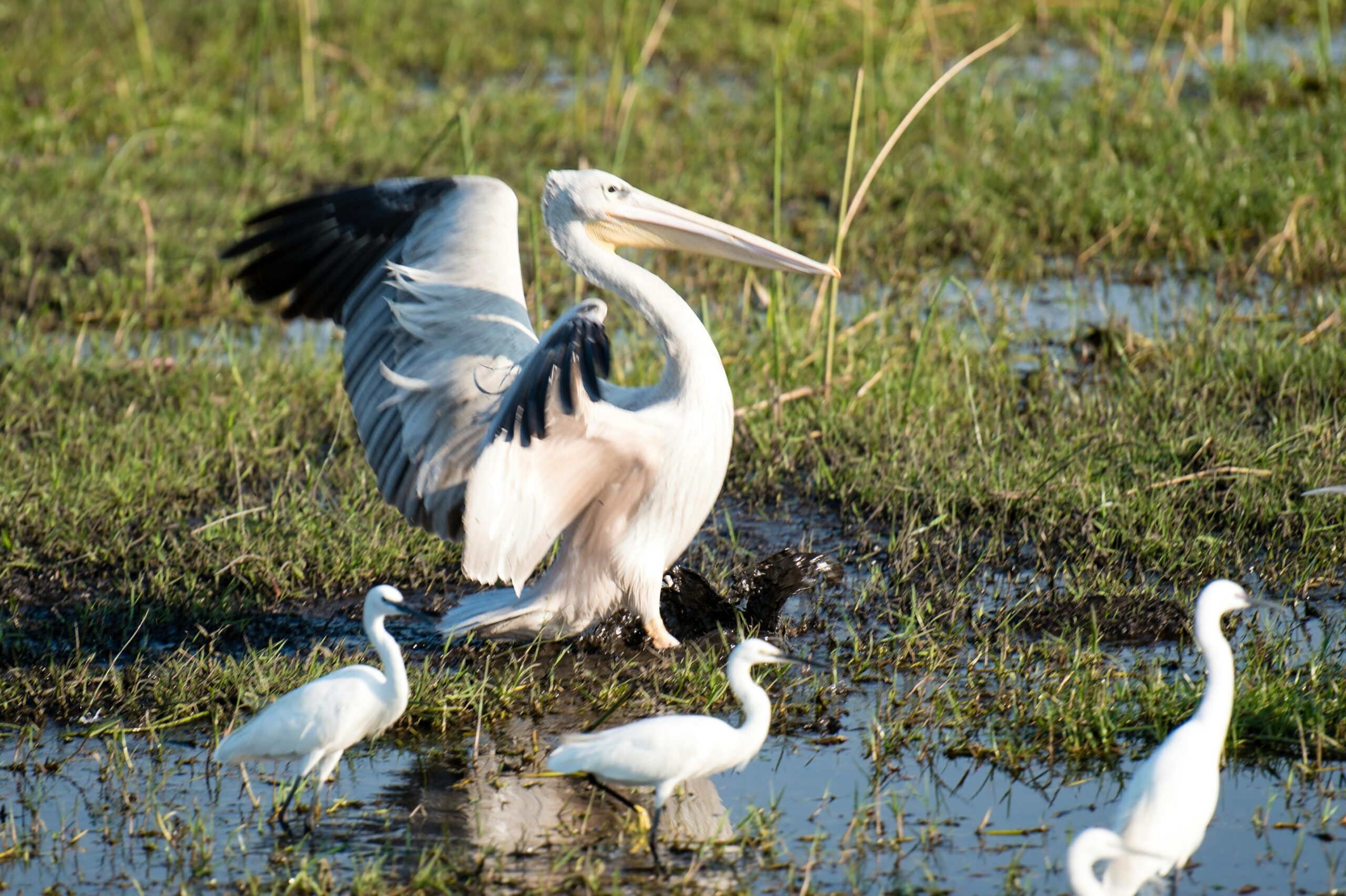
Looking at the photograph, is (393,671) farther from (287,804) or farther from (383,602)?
(287,804)

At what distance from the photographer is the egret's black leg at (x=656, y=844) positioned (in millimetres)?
3125

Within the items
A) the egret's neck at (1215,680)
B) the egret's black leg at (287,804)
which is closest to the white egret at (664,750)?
the egret's black leg at (287,804)

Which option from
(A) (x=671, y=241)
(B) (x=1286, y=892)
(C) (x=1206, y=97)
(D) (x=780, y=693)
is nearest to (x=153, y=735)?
(D) (x=780, y=693)

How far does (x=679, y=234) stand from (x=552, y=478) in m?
0.84

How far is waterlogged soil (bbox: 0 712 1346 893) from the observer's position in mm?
3119

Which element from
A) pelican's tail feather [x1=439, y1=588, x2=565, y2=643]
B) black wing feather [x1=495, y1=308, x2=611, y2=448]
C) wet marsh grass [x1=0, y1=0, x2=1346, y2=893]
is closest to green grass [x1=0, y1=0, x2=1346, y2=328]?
wet marsh grass [x1=0, y1=0, x2=1346, y2=893]

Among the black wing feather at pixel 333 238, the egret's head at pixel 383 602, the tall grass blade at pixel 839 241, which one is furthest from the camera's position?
the tall grass blade at pixel 839 241

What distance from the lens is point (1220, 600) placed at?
10.6ft

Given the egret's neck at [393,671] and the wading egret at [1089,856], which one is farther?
the egret's neck at [393,671]

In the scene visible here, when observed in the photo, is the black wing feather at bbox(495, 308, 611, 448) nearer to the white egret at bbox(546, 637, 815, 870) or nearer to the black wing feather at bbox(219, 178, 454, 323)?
the white egret at bbox(546, 637, 815, 870)

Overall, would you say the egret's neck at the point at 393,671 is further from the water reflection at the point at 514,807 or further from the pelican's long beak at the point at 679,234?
the pelican's long beak at the point at 679,234

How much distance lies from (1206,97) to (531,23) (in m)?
4.32

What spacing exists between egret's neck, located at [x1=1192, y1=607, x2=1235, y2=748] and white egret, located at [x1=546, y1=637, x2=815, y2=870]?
827 mm

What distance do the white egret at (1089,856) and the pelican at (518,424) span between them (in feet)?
5.49
